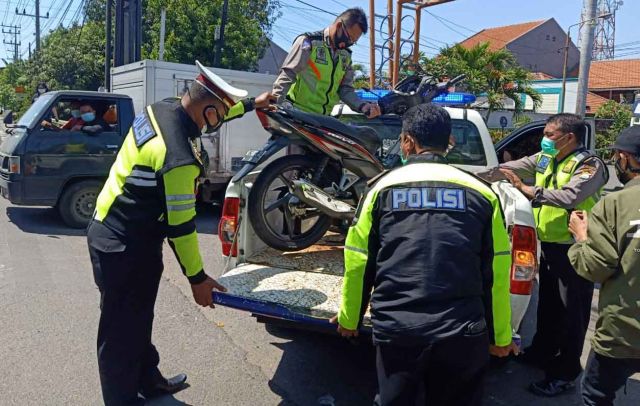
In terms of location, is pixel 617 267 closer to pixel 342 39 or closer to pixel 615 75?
pixel 342 39

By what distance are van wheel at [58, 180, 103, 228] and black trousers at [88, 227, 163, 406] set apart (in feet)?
18.2

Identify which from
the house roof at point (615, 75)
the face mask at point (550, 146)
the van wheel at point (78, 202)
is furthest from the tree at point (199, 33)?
the house roof at point (615, 75)

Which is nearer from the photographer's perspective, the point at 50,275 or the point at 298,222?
the point at 298,222

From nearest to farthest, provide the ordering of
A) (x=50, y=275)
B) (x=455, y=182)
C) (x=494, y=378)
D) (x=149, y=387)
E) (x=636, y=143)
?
(x=455, y=182)
(x=636, y=143)
(x=149, y=387)
(x=494, y=378)
(x=50, y=275)

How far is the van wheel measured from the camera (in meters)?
8.19

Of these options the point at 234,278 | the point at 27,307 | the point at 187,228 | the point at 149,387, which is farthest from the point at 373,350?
the point at 27,307

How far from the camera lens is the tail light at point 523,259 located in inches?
130

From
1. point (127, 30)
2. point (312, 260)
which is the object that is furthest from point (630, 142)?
point (127, 30)

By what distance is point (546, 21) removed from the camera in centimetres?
4812

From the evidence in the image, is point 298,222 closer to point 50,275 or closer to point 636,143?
point 636,143

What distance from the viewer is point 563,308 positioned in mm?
3938

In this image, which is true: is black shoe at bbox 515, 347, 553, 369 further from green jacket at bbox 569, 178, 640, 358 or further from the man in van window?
the man in van window

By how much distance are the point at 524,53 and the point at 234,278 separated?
48317 mm

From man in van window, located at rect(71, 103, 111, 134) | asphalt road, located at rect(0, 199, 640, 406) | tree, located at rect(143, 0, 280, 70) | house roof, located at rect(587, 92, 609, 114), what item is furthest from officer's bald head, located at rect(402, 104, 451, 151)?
house roof, located at rect(587, 92, 609, 114)
